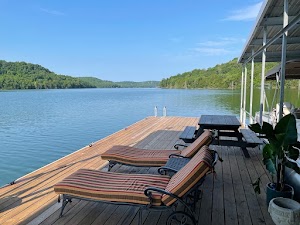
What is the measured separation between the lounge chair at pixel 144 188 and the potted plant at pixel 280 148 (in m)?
0.57

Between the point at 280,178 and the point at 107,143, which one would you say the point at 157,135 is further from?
the point at 280,178

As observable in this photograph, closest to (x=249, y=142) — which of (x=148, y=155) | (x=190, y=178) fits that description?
(x=148, y=155)

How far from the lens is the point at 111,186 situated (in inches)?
105

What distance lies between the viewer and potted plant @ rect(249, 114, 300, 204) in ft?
7.61

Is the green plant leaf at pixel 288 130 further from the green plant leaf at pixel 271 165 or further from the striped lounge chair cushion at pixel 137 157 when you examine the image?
the striped lounge chair cushion at pixel 137 157

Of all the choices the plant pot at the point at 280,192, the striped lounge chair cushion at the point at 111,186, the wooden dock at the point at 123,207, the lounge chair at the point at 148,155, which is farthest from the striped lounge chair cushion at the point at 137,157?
the plant pot at the point at 280,192

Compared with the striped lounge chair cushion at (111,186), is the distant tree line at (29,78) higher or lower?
higher

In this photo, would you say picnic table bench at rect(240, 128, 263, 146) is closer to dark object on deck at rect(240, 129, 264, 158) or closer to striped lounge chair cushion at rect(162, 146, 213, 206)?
dark object on deck at rect(240, 129, 264, 158)

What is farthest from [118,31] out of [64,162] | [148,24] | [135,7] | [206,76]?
[64,162]

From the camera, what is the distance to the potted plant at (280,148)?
2.32 m

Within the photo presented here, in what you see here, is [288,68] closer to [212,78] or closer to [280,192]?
[280,192]

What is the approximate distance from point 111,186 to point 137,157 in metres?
1.26

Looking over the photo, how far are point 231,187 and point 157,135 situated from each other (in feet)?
13.5

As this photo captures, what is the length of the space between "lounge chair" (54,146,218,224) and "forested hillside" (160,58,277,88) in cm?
3675
